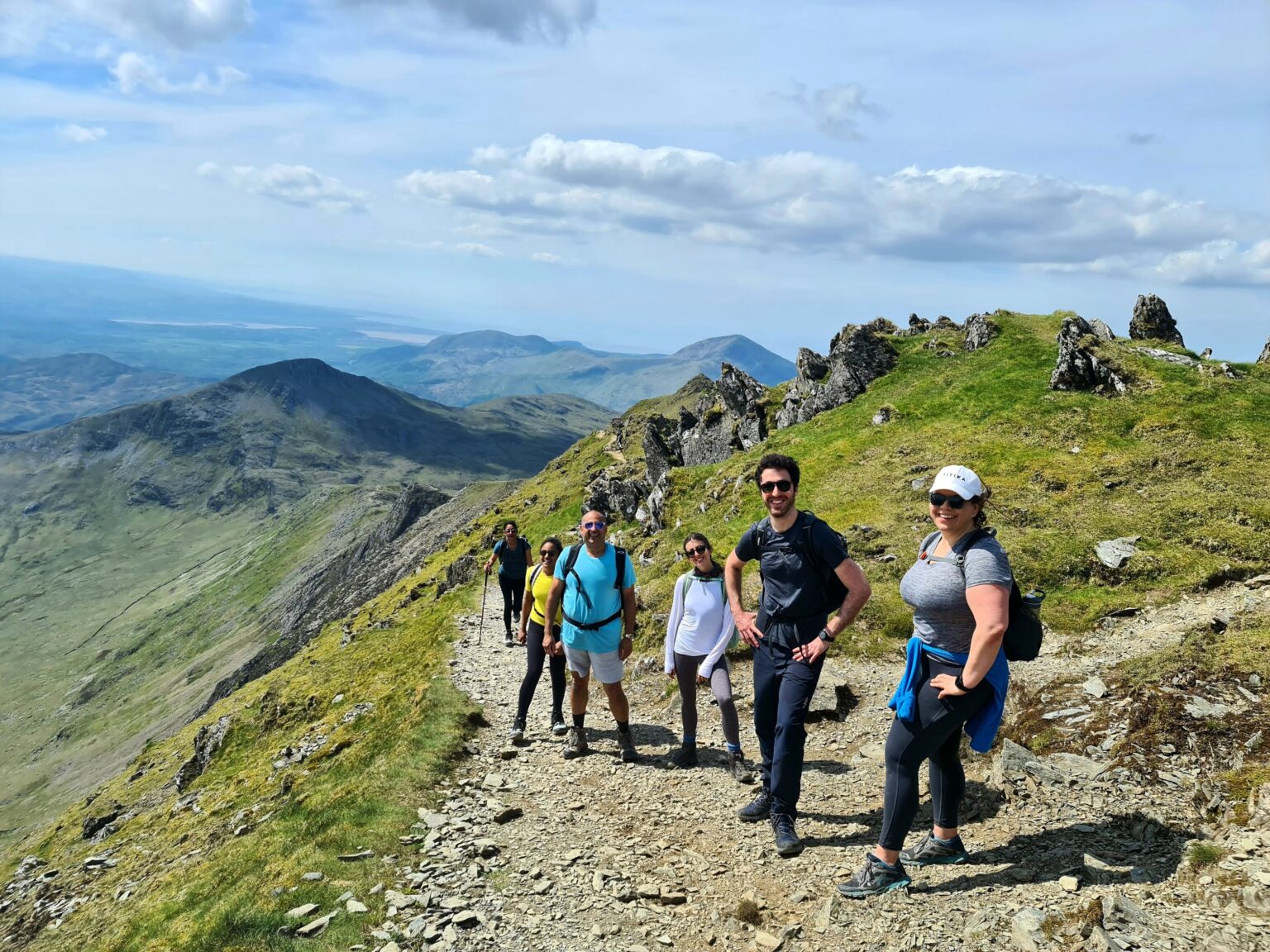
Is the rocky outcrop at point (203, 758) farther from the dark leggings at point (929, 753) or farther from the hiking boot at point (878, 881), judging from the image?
the dark leggings at point (929, 753)

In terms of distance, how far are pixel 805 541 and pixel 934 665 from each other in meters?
2.21

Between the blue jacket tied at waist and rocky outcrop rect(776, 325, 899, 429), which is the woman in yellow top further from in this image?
rocky outcrop rect(776, 325, 899, 429)

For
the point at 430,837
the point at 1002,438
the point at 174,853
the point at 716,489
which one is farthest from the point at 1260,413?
the point at 174,853

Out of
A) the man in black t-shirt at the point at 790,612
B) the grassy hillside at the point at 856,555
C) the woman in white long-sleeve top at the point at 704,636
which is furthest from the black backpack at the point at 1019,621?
the grassy hillside at the point at 856,555

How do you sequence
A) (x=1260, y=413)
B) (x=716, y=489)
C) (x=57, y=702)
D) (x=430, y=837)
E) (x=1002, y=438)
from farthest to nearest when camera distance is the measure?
(x=57, y=702) → (x=716, y=489) → (x=1002, y=438) → (x=1260, y=413) → (x=430, y=837)

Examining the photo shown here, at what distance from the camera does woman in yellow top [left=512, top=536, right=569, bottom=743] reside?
14.7 meters

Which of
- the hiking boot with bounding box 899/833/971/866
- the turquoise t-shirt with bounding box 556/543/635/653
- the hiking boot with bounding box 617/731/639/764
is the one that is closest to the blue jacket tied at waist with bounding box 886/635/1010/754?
the hiking boot with bounding box 899/833/971/866

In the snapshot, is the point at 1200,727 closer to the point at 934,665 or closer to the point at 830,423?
the point at 934,665

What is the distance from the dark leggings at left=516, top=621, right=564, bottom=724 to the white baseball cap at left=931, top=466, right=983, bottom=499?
937 cm

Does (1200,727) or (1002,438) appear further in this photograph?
(1002,438)

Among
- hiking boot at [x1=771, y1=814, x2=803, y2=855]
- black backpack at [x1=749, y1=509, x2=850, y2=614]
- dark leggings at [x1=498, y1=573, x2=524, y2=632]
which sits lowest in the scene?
dark leggings at [x1=498, y1=573, x2=524, y2=632]

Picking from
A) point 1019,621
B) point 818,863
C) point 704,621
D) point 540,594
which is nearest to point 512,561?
point 540,594

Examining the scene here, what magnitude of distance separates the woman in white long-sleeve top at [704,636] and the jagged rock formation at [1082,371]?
915 inches

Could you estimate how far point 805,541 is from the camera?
9117mm
